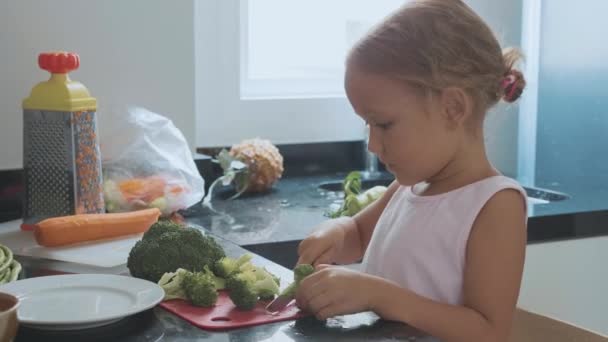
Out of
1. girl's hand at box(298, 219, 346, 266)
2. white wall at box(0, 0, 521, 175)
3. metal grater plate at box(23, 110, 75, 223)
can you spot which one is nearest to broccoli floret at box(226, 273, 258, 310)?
girl's hand at box(298, 219, 346, 266)

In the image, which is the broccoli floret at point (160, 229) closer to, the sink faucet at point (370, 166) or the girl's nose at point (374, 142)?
the girl's nose at point (374, 142)

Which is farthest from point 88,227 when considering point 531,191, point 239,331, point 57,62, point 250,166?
point 531,191

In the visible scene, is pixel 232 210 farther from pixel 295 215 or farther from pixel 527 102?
pixel 527 102

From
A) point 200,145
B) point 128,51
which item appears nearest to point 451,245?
point 128,51

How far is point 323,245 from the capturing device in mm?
1407

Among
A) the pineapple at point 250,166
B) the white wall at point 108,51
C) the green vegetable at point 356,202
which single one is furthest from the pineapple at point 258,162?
the green vegetable at point 356,202

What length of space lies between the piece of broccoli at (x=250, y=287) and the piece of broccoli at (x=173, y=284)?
0.06 m

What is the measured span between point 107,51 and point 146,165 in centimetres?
28

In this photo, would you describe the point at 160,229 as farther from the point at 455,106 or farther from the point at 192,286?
the point at 455,106

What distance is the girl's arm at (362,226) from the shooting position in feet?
5.10

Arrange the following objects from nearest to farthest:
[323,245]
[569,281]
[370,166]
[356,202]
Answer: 1. [323,245]
2. [356,202]
3. [569,281]
4. [370,166]

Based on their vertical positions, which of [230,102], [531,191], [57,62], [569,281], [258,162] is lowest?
[569,281]

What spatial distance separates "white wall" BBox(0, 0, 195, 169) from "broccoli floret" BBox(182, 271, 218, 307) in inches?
32.1

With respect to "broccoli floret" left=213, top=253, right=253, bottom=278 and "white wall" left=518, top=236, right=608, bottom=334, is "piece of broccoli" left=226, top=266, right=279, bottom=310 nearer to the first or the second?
"broccoli floret" left=213, top=253, right=253, bottom=278
